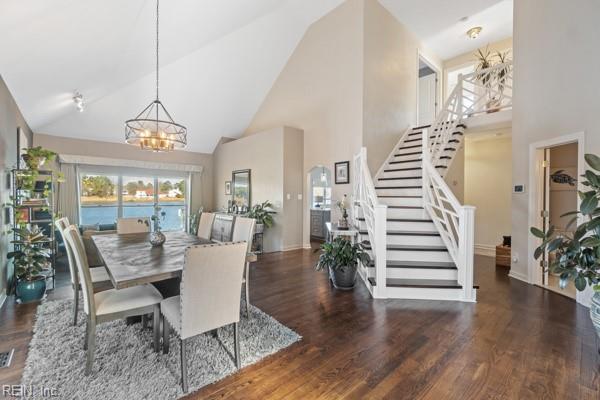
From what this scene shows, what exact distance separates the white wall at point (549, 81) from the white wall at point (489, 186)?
1726mm

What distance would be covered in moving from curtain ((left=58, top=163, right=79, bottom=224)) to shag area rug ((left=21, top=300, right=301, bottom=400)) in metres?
4.29

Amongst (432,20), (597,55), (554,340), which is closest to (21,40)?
(554,340)

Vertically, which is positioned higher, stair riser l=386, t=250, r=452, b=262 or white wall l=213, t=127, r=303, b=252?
white wall l=213, t=127, r=303, b=252

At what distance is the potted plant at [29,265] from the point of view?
3072 mm

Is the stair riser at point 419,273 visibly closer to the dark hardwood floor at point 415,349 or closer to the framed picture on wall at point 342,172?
the dark hardwood floor at point 415,349

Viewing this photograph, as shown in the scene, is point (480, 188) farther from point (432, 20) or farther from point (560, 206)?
point (432, 20)

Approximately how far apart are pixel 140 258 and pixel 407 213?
12.4 feet

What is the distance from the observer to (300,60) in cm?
641

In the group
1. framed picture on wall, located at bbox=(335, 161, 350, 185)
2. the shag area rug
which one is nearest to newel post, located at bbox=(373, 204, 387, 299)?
the shag area rug

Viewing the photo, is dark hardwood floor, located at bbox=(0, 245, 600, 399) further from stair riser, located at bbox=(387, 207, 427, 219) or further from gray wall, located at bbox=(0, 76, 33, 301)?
stair riser, located at bbox=(387, 207, 427, 219)

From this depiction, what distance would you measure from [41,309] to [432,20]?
824cm

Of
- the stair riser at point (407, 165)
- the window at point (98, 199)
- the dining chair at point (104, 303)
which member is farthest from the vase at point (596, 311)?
the window at point (98, 199)

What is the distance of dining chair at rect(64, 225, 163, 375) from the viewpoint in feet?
6.06

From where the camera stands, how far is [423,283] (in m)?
3.30
